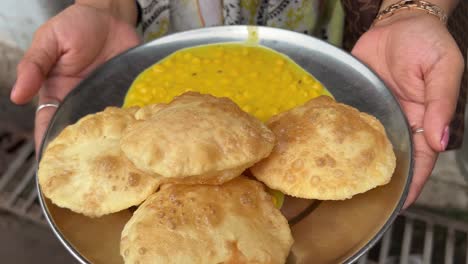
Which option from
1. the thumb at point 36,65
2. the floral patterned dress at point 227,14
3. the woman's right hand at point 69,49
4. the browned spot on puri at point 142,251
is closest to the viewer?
the browned spot on puri at point 142,251

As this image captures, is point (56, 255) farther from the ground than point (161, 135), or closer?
closer

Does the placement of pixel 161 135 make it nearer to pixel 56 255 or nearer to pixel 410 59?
pixel 410 59

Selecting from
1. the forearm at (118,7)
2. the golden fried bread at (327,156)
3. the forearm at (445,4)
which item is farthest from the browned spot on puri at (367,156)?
the forearm at (118,7)

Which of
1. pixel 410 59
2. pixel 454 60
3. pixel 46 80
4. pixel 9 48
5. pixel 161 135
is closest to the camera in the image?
pixel 161 135

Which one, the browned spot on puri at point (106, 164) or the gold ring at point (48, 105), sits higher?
the browned spot on puri at point (106, 164)

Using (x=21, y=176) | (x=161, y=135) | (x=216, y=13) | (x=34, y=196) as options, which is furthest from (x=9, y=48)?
(x=161, y=135)

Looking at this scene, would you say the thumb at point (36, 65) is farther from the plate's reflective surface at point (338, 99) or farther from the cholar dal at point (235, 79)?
the cholar dal at point (235, 79)

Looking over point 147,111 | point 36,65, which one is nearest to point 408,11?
point 147,111
